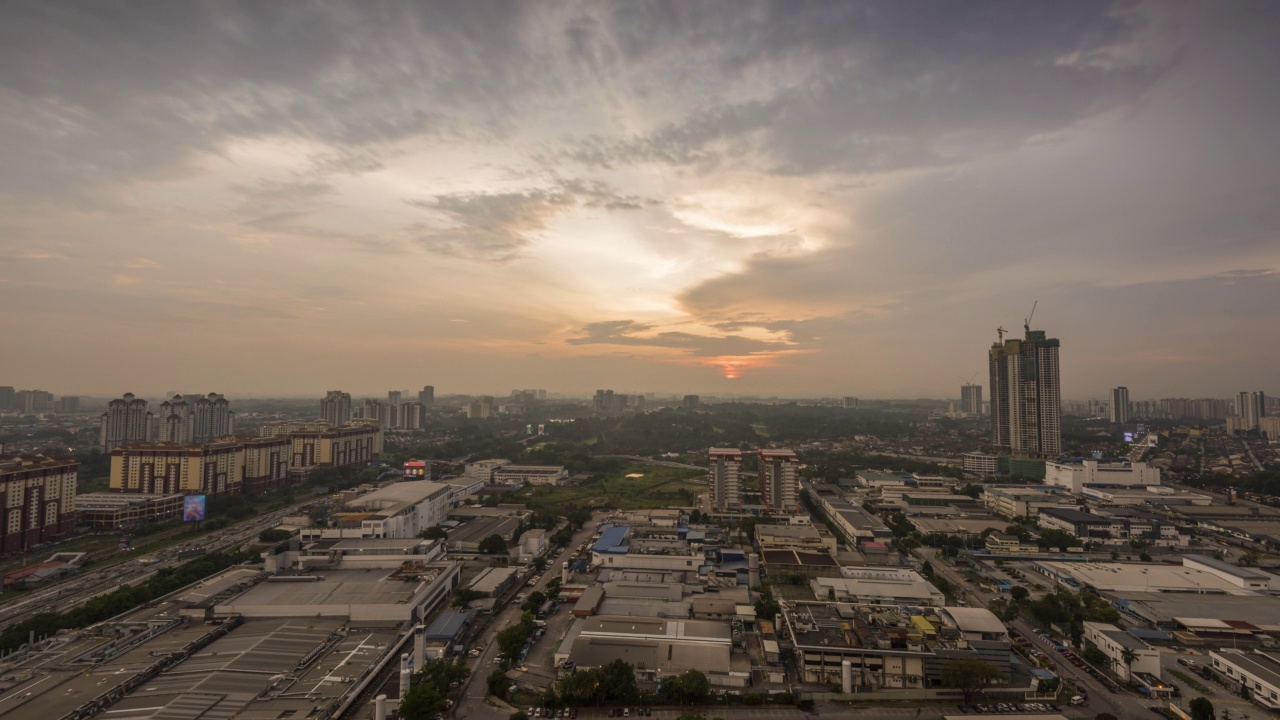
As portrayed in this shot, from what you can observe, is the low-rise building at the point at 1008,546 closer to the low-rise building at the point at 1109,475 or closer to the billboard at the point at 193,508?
the low-rise building at the point at 1109,475

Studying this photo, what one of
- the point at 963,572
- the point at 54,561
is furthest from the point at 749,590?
the point at 54,561

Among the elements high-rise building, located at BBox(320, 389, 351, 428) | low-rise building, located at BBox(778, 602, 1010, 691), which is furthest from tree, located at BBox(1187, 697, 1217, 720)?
high-rise building, located at BBox(320, 389, 351, 428)

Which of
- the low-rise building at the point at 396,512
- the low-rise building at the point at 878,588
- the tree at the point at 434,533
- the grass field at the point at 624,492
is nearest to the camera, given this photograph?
the low-rise building at the point at 878,588

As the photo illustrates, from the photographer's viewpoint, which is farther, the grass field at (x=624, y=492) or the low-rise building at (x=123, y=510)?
the grass field at (x=624, y=492)

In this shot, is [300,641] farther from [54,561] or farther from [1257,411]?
[1257,411]

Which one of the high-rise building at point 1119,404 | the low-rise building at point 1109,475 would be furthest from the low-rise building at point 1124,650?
the high-rise building at point 1119,404

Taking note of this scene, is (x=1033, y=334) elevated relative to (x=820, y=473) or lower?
elevated
